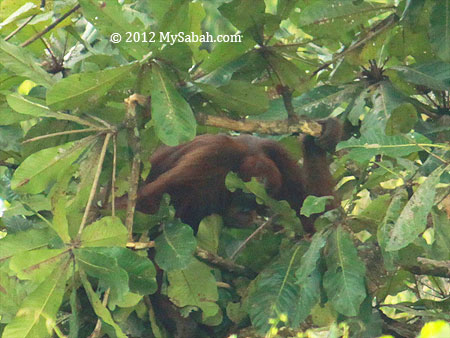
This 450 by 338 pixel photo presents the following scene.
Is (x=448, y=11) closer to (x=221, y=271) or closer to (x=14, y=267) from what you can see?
(x=221, y=271)

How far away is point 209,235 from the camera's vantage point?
3.16 metres

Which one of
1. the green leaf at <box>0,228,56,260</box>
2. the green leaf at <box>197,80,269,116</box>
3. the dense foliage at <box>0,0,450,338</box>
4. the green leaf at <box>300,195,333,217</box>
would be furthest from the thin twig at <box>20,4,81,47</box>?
the green leaf at <box>300,195,333,217</box>

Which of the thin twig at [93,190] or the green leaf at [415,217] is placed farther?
the thin twig at [93,190]

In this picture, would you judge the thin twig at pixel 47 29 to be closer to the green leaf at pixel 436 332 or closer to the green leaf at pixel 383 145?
the green leaf at pixel 383 145

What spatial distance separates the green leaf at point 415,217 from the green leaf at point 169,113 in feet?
2.54

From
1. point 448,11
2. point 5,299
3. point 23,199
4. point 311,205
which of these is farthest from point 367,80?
point 5,299

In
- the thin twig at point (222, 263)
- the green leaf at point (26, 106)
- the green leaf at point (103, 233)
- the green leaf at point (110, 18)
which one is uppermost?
the green leaf at point (110, 18)

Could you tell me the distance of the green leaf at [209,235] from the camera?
3121 mm

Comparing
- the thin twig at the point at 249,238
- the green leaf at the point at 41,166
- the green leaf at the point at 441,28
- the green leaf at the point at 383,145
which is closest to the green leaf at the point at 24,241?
the green leaf at the point at 41,166

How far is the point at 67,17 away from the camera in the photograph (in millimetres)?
2869

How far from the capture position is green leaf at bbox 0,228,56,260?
2512 millimetres

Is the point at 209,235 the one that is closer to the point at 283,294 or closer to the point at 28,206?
the point at 283,294

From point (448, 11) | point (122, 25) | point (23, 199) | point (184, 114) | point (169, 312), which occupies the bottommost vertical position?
point (169, 312)

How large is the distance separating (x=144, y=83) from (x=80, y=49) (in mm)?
820
